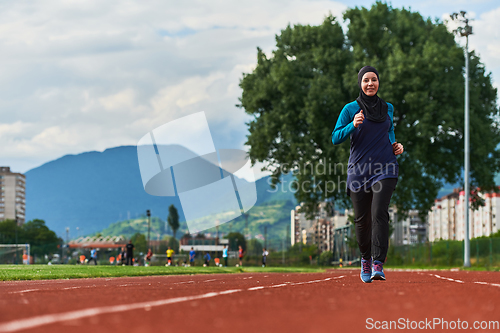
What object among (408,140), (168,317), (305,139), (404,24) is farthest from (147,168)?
(168,317)

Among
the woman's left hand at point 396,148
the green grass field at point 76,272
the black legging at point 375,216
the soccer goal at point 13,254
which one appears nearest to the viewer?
the black legging at point 375,216

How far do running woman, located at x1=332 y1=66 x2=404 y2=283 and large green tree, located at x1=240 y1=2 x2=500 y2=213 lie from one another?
20.7 m

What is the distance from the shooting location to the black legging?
779cm

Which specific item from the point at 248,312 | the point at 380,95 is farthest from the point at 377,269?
the point at 380,95

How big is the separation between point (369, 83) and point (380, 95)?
69.7 ft

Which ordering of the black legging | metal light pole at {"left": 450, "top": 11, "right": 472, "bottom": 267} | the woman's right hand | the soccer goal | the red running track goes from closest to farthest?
1. the red running track
2. the woman's right hand
3. the black legging
4. metal light pole at {"left": 450, "top": 11, "right": 472, "bottom": 267}
5. the soccer goal

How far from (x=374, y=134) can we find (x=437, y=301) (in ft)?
10.8

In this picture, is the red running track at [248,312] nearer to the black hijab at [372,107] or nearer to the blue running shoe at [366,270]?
the blue running shoe at [366,270]

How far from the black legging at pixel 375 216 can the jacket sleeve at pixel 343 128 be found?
71 centimetres

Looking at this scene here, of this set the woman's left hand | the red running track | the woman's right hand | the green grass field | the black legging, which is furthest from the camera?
the green grass field

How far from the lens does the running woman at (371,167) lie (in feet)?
Answer: 25.7

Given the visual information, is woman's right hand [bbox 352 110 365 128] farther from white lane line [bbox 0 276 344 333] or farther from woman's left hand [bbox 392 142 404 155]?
white lane line [bbox 0 276 344 333]

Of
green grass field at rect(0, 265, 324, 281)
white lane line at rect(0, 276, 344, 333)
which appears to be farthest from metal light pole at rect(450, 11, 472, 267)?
white lane line at rect(0, 276, 344, 333)

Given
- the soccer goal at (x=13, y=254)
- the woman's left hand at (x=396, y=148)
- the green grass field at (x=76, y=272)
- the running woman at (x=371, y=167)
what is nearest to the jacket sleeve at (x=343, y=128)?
the running woman at (x=371, y=167)
